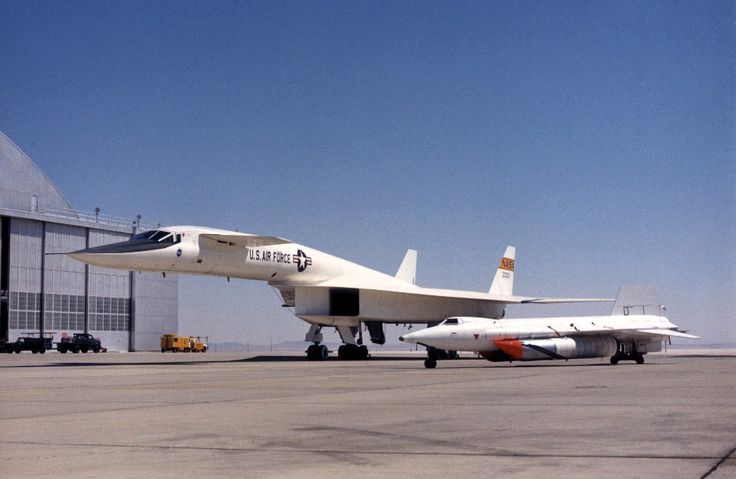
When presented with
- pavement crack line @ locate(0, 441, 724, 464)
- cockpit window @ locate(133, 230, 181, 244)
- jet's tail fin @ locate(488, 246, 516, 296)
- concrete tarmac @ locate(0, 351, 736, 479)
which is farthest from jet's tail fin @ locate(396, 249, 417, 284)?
pavement crack line @ locate(0, 441, 724, 464)

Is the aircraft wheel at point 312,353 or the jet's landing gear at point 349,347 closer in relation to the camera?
the aircraft wheel at point 312,353

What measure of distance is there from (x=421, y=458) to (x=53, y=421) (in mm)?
4723

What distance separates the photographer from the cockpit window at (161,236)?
95.8 ft

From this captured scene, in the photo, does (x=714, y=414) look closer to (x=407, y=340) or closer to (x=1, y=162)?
(x=407, y=340)

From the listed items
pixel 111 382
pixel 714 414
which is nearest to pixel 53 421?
pixel 714 414

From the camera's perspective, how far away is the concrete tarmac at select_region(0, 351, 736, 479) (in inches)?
236

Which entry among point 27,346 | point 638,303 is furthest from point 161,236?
point 27,346

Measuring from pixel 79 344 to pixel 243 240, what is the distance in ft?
90.0

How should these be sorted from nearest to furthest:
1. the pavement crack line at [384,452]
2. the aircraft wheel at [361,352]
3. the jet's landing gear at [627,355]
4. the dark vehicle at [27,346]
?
1. the pavement crack line at [384,452]
2. the jet's landing gear at [627,355]
3. the aircraft wheel at [361,352]
4. the dark vehicle at [27,346]

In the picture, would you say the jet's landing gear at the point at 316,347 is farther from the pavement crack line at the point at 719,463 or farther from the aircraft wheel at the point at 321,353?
the pavement crack line at the point at 719,463

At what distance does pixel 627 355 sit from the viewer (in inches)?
1188

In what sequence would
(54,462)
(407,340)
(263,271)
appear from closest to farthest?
(54,462) < (407,340) < (263,271)

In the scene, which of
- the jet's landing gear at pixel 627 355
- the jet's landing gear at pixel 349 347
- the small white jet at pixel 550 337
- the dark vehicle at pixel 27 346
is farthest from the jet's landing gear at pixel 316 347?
the dark vehicle at pixel 27 346

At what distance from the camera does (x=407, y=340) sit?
2664cm
